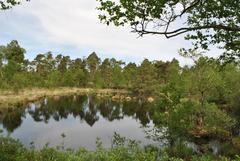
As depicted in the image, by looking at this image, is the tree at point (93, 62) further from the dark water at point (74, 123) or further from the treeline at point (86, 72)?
the dark water at point (74, 123)

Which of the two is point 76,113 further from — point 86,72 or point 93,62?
point 93,62

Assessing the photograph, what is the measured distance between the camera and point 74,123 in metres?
50.9

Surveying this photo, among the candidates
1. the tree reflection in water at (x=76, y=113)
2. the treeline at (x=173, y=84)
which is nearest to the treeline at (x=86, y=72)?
the treeline at (x=173, y=84)

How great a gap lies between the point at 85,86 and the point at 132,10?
116069 millimetres

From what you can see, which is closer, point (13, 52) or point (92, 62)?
point (13, 52)

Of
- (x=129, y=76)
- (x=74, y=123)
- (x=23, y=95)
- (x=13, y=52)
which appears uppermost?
(x=13, y=52)

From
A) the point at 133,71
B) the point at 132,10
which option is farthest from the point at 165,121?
the point at 133,71

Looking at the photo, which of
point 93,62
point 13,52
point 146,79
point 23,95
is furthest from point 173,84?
point 93,62

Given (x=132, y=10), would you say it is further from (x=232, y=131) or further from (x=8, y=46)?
(x=8, y=46)

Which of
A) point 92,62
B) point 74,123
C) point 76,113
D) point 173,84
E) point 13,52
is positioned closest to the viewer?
point 173,84

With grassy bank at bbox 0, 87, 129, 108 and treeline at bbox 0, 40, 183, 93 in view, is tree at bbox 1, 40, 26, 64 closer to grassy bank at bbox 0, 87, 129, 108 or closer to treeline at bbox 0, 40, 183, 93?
treeline at bbox 0, 40, 183, 93

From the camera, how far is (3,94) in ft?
224

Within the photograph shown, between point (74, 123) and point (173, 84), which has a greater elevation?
point (173, 84)

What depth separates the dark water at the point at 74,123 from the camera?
38.4 m
